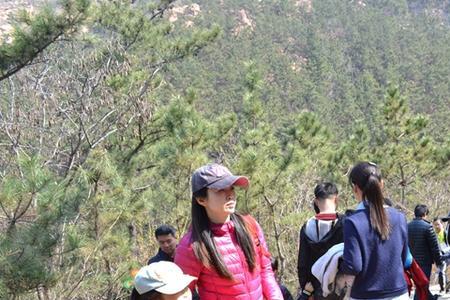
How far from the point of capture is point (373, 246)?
216 cm

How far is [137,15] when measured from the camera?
704cm

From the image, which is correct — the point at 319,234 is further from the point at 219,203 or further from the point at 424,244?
the point at 424,244

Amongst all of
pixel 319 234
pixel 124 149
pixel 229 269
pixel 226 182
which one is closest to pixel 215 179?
pixel 226 182

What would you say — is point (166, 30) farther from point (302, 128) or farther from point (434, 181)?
point (434, 181)

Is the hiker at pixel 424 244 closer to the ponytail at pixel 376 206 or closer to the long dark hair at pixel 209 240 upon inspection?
the ponytail at pixel 376 206

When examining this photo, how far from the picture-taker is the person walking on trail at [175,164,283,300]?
6.11ft

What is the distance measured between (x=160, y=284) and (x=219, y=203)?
0.42m

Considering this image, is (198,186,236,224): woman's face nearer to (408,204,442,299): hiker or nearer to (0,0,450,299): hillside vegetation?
(0,0,450,299): hillside vegetation

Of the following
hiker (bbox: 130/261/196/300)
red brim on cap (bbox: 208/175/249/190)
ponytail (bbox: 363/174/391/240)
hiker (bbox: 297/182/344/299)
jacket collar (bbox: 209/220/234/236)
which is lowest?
hiker (bbox: 297/182/344/299)

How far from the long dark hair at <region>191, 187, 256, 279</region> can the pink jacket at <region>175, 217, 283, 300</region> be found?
0.05 feet

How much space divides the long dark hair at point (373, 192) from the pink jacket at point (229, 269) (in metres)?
0.50

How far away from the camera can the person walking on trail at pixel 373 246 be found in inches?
84.3

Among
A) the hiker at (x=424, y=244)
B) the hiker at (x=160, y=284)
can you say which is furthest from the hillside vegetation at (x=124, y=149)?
the hiker at (x=424, y=244)

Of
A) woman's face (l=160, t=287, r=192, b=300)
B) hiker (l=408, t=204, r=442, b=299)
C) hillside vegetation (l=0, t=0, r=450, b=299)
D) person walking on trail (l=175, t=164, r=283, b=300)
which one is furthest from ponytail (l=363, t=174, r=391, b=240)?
hiker (l=408, t=204, r=442, b=299)
